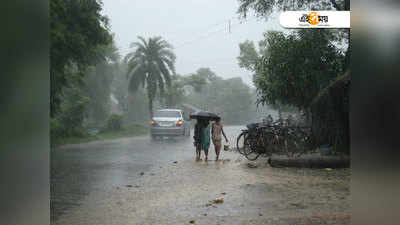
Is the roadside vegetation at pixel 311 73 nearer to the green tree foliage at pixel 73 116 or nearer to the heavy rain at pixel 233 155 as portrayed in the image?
the heavy rain at pixel 233 155

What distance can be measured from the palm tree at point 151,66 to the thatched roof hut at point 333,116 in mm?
12454

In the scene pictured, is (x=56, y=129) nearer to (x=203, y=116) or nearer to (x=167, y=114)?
(x=167, y=114)

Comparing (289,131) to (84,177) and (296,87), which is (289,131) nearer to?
(296,87)

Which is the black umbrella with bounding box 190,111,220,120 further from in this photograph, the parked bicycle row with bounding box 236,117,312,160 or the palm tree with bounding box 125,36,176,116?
the palm tree with bounding box 125,36,176,116

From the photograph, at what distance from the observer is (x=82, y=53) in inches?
529

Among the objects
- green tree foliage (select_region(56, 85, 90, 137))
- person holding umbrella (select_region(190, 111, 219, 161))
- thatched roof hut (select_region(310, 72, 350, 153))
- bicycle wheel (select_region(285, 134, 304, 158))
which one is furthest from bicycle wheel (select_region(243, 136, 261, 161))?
green tree foliage (select_region(56, 85, 90, 137))

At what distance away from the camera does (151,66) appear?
22.5 meters

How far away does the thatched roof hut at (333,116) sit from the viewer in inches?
400

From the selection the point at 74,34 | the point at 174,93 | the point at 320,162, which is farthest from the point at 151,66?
the point at 320,162

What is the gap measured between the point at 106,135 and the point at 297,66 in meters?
13.9

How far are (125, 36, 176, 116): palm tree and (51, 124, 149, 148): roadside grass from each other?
2.82 metres

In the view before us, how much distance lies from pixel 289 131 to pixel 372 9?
8.87 meters

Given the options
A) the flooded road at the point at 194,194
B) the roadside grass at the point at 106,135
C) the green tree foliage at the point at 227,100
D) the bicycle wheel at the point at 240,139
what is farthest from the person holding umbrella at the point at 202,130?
the green tree foliage at the point at 227,100

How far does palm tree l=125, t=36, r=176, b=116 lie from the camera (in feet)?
71.9
